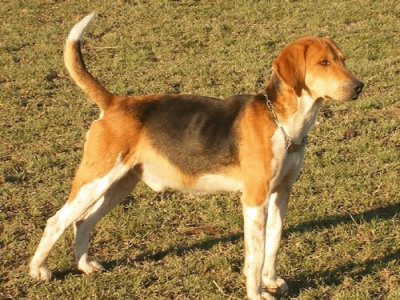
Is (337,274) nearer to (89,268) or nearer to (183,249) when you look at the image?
(183,249)

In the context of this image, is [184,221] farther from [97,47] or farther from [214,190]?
[97,47]

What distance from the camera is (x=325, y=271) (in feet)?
18.3

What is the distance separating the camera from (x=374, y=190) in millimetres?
6984

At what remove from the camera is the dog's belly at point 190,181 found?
5.19 m

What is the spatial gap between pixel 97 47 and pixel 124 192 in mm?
7482

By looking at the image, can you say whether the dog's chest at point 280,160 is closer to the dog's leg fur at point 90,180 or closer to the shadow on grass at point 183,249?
the dog's leg fur at point 90,180

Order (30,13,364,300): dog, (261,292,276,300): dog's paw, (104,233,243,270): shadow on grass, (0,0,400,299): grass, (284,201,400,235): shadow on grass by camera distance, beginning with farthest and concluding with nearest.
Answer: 1. (284,201,400,235): shadow on grass
2. (104,233,243,270): shadow on grass
3. (0,0,400,299): grass
4. (261,292,276,300): dog's paw
5. (30,13,364,300): dog

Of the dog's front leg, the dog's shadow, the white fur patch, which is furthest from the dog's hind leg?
the dog's front leg

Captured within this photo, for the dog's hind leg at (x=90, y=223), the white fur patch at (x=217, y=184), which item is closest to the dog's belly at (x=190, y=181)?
the white fur patch at (x=217, y=184)

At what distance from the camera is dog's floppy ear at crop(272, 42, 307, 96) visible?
4793 millimetres

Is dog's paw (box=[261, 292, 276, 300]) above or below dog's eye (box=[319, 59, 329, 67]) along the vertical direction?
below

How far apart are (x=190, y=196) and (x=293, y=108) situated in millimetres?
2312

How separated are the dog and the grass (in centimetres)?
41

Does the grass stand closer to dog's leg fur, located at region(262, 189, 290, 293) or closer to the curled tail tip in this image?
dog's leg fur, located at region(262, 189, 290, 293)
